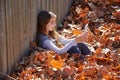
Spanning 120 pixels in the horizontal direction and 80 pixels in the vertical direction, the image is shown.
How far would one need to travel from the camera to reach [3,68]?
4.66 meters

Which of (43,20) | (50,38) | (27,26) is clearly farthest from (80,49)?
(27,26)

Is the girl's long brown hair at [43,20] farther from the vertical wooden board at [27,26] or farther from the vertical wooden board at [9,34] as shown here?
the vertical wooden board at [9,34]

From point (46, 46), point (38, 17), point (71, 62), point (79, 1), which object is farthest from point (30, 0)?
point (79, 1)

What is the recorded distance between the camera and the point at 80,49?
5.82m

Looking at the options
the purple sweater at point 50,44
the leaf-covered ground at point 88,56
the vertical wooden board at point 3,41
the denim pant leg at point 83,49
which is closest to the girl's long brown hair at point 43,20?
the purple sweater at point 50,44

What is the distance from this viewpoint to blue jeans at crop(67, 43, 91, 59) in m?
5.62

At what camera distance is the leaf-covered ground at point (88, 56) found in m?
4.84

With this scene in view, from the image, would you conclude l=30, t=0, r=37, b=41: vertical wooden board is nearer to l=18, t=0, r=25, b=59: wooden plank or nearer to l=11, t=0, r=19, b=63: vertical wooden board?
l=18, t=0, r=25, b=59: wooden plank

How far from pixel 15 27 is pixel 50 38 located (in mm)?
915

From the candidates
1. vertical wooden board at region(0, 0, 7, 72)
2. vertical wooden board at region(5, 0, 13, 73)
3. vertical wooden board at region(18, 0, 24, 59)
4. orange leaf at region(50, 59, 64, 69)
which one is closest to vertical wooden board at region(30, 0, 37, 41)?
vertical wooden board at region(18, 0, 24, 59)

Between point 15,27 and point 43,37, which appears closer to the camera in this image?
point 15,27

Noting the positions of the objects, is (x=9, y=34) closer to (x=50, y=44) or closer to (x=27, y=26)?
(x=27, y=26)

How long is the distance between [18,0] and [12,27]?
400 mm

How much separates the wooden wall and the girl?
0.38 ft
